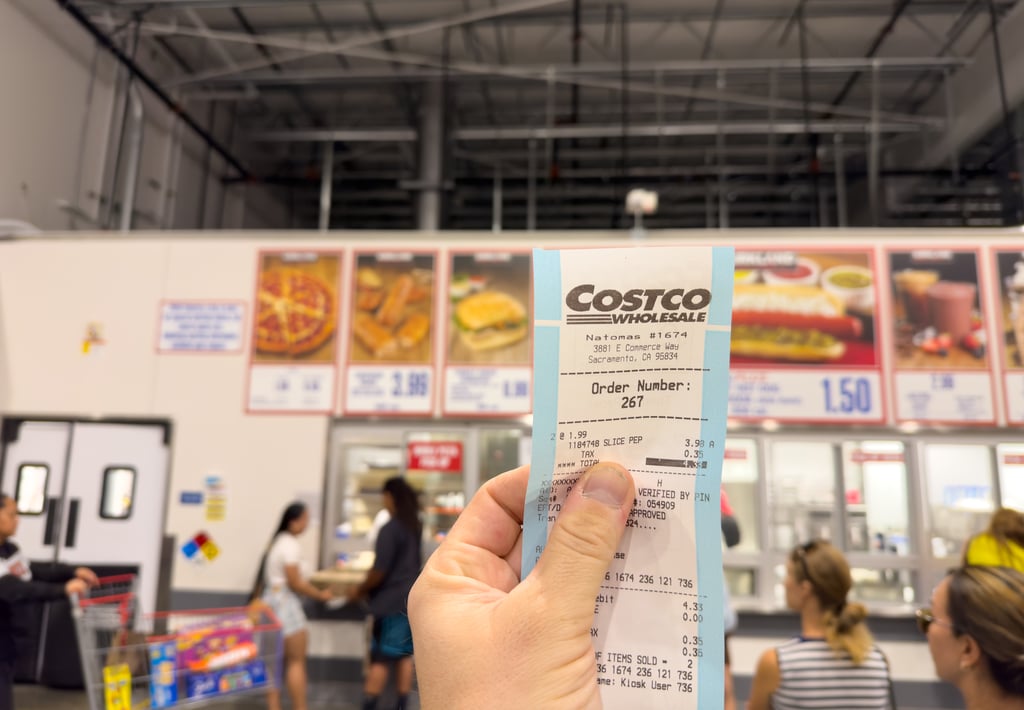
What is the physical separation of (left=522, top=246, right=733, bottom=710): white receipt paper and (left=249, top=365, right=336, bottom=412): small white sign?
5453 millimetres

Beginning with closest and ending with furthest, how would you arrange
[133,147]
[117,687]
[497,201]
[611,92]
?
[117,687] < [133,147] < [497,201] < [611,92]

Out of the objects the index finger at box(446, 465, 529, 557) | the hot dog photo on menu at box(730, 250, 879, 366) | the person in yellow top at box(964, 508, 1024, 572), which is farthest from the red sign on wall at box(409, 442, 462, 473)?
the index finger at box(446, 465, 529, 557)

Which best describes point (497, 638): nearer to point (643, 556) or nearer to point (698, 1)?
point (643, 556)

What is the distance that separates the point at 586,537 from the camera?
0.69m

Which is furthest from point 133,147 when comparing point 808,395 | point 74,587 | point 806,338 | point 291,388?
point 808,395

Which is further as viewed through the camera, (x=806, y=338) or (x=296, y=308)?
(x=296, y=308)

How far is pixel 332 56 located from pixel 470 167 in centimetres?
295

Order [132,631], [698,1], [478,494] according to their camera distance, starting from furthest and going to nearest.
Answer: [698,1], [132,631], [478,494]

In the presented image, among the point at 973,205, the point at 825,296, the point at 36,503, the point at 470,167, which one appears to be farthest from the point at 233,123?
the point at 973,205

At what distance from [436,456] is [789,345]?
3.00 m

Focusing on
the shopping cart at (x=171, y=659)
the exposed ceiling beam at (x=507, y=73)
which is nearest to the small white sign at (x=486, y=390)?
the shopping cart at (x=171, y=659)

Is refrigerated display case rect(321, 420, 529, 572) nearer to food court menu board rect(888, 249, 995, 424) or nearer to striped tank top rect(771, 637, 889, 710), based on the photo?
food court menu board rect(888, 249, 995, 424)

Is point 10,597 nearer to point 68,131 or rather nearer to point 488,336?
point 488,336

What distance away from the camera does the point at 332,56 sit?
29.9ft
